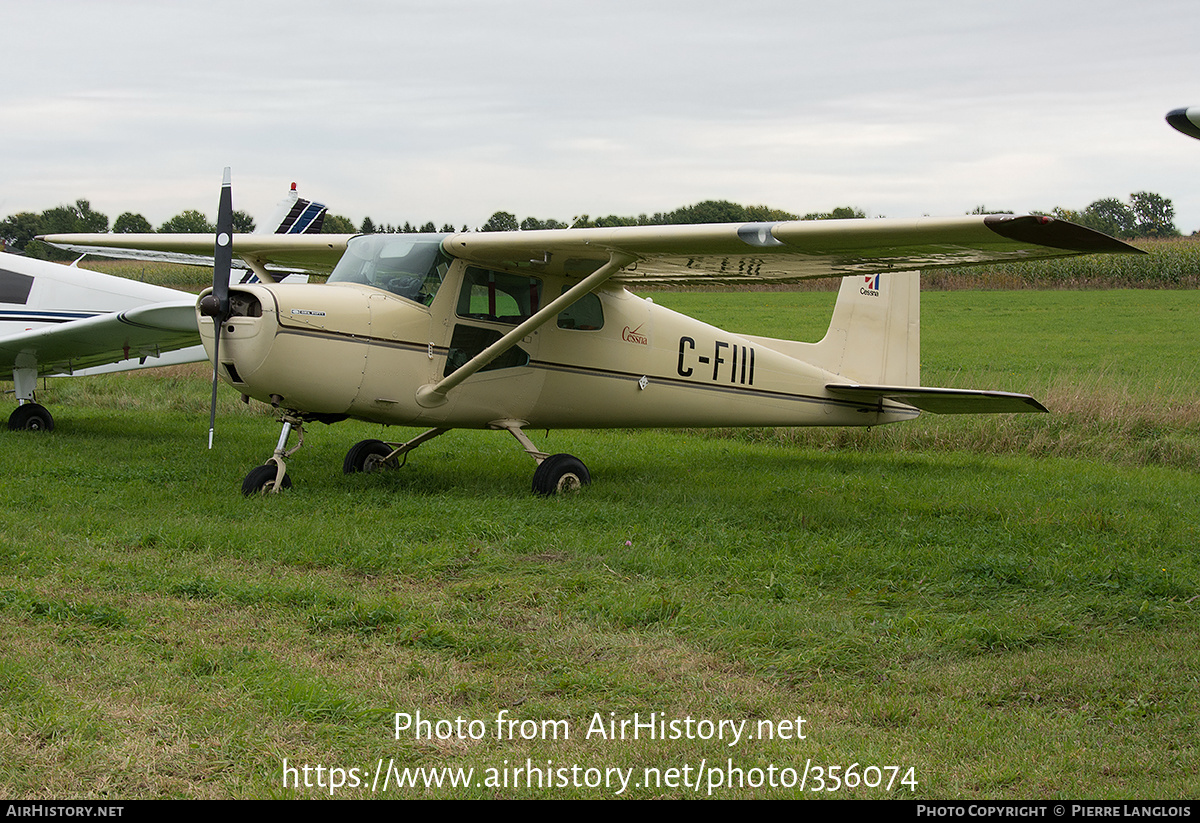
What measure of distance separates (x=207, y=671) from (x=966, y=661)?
367cm

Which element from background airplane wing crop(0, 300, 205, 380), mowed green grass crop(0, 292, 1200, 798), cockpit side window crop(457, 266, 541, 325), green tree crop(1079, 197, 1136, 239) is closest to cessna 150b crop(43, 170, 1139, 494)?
cockpit side window crop(457, 266, 541, 325)

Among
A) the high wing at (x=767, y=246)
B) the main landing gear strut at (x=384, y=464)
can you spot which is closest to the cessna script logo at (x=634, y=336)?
the high wing at (x=767, y=246)

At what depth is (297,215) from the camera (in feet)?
58.9

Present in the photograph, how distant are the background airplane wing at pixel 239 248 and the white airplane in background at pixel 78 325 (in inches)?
4.6

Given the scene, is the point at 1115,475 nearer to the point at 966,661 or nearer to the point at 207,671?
the point at 966,661

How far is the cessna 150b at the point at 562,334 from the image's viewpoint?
8.05 meters

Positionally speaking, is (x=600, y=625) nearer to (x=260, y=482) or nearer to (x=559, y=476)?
(x=559, y=476)

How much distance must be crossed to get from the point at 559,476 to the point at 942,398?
4506 mm

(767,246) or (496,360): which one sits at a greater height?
(767,246)

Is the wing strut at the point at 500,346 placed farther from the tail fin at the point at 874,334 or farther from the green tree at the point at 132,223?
the green tree at the point at 132,223

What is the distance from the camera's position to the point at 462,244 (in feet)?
30.0

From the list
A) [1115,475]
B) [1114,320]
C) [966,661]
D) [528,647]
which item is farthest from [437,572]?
[1114,320]

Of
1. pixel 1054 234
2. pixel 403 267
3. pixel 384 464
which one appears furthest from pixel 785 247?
pixel 384 464

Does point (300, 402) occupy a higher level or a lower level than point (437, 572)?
higher
